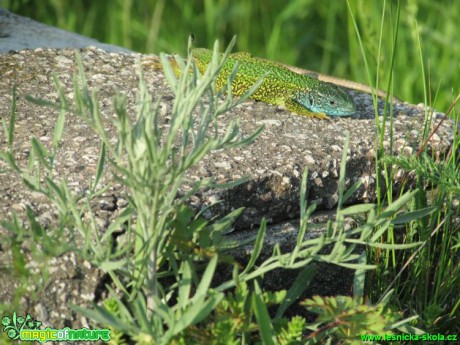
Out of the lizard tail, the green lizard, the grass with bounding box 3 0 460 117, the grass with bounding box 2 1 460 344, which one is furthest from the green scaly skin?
the grass with bounding box 3 0 460 117

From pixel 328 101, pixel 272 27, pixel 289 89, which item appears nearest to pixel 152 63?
pixel 289 89

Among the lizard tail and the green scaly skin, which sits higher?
the green scaly skin

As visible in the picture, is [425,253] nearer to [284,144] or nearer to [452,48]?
[284,144]

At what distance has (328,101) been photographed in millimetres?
3652

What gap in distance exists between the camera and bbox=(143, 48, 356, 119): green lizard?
3.62m

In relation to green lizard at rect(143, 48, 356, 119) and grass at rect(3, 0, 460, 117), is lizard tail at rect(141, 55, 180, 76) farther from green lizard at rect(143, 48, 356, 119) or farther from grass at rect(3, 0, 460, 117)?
grass at rect(3, 0, 460, 117)

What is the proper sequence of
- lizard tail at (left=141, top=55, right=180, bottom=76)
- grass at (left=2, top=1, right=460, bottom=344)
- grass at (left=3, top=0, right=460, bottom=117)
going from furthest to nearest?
grass at (left=3, top=0, right=460, bottom=117) → lizard tail at (left=141, top=55, right=180, bottom=76) → grass at (left=2, top=1, right=460, bottom=344)

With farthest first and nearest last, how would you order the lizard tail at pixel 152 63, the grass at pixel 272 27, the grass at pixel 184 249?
the grass at pixel 272 27 → the lizard tail at pixel 152 63 → the grass at pixel 184 249

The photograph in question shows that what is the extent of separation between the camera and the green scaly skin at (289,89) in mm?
3617

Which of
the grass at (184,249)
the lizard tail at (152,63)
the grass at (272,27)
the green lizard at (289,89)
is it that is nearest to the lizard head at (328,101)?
the green lizard at (289,89)

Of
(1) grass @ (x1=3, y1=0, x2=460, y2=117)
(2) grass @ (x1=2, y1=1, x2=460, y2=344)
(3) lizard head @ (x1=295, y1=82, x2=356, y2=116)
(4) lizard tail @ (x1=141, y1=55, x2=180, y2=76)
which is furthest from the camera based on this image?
(1) grass @ (x1=3, y1=0, x2=460, y2=117)

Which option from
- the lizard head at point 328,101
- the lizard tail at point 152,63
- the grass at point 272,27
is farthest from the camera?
the grass at point 272,27

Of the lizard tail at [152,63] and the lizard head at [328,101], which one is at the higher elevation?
the lizard head at [328,101]

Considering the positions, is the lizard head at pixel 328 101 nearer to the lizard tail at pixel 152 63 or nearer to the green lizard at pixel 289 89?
the green lizard at pixel 289 89
